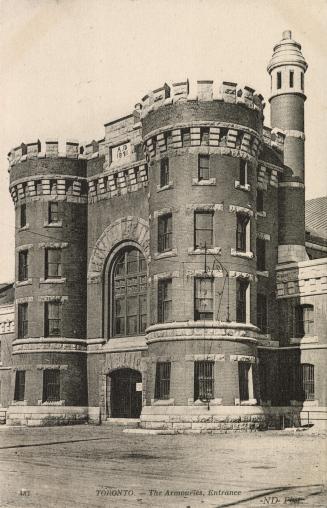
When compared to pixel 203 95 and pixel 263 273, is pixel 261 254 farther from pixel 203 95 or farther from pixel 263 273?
pixel 203 95

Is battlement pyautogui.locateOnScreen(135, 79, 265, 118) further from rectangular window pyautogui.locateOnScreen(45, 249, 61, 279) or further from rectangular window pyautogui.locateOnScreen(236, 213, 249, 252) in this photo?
rectangular window pyautogui.locateOnScreen(45, 249, 61, 279)

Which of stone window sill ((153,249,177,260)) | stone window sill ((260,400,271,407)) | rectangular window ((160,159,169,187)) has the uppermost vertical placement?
rectangular window ((160,159,169,187))

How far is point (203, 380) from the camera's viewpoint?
32.1m

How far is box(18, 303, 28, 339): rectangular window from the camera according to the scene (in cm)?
3969

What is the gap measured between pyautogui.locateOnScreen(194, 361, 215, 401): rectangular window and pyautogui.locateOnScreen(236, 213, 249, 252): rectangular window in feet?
17.5

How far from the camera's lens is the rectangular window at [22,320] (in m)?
39.7

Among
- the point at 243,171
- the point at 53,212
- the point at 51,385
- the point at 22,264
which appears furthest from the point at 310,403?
the point at 22,264

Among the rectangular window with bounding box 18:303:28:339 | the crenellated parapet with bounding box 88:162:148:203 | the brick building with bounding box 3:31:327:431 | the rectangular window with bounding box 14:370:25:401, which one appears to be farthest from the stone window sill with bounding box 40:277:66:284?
the rectangular window with bounding box 14:370:25:401

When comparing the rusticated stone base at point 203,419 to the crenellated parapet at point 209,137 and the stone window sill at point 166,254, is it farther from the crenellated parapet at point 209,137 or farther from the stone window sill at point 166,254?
the crenellated parapet at point 209,137

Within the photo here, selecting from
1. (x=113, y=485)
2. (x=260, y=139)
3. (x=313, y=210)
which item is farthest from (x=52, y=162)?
(x=113, y=485)

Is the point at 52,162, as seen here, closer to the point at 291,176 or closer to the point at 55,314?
the point at 55,314

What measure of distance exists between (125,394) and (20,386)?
227 inches

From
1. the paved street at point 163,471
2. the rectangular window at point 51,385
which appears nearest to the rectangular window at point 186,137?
the paved street at point 163,471

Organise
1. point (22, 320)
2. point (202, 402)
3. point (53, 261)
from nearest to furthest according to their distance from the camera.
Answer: point (202, 402), point (53, 261), point (22, 320)
